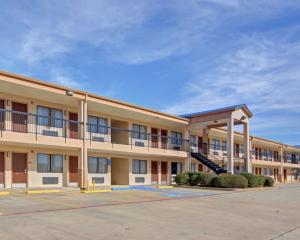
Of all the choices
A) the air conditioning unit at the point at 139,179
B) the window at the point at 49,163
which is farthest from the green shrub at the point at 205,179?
the window at the point at 49,163

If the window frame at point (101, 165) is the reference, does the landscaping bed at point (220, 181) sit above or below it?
below

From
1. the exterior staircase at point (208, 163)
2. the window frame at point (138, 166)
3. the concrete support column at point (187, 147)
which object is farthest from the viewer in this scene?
the concrete support column at point (187, 147)

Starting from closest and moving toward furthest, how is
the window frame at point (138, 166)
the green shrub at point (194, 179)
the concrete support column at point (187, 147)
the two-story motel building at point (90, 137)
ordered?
the two-story motel building at point (90, 137) < the green shrub at point (194, 179) < the window frame at point (138, 166) < the concrete support column at point (187, 147)

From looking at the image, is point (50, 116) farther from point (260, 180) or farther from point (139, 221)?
point (260, 180)

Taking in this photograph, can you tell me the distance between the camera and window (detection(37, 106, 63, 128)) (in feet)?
79.5

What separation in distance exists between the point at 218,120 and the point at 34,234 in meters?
25.7

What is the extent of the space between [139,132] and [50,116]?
8321mm

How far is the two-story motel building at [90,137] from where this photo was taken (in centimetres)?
2239

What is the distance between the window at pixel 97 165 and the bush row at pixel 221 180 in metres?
5.89

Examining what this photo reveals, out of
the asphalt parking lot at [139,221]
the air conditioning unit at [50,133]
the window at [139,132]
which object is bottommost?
the asphalt parking lot at [139,221]

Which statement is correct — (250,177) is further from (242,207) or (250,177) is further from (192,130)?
(242,207)

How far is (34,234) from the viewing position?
9.19m

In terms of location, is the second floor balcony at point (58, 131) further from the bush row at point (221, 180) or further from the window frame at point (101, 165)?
the bush row at point (221, 180)

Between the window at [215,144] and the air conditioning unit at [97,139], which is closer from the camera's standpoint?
the air conditioning unit at [97,139]
